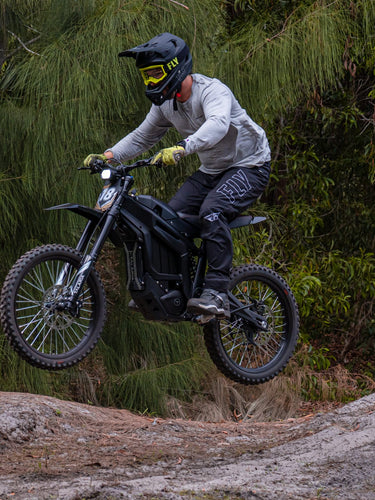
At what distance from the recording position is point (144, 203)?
387 cm

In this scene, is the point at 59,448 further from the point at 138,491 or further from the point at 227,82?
the point at 227,82

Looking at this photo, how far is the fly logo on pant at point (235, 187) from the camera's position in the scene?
155 inches

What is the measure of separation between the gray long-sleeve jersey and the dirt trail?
140 cm

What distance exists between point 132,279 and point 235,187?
68 centimetres

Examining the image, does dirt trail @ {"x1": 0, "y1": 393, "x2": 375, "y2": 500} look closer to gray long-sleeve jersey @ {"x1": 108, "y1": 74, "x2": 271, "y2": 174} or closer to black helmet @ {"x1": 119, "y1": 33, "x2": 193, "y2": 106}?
gray long-sleeve jersey @ {"x1": 108, "y1": 74, "x2": 271, "y2": 174}

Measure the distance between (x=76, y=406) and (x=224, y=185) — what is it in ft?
5.17

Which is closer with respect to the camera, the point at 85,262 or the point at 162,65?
the point at 85,262

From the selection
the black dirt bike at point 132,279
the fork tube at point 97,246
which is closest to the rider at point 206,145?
the black dirt bike at point 132,279

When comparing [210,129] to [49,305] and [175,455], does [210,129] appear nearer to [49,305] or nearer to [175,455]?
[49,305]

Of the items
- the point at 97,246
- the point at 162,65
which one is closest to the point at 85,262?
the point at 97,246

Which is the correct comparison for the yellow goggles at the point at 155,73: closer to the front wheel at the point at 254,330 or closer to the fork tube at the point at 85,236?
the fork tube at the point at 85,236

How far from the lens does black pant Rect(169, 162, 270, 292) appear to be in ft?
12.7

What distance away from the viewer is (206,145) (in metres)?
3.68

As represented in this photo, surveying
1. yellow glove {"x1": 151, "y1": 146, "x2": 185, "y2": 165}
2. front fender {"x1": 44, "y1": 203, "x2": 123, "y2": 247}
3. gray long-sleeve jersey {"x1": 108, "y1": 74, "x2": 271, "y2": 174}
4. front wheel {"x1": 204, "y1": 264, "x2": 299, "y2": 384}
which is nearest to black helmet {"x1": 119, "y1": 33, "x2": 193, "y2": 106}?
gray long-sleeve jersey {"x1": 108, "y1": 74, "x2": 271, "y2": 174}
